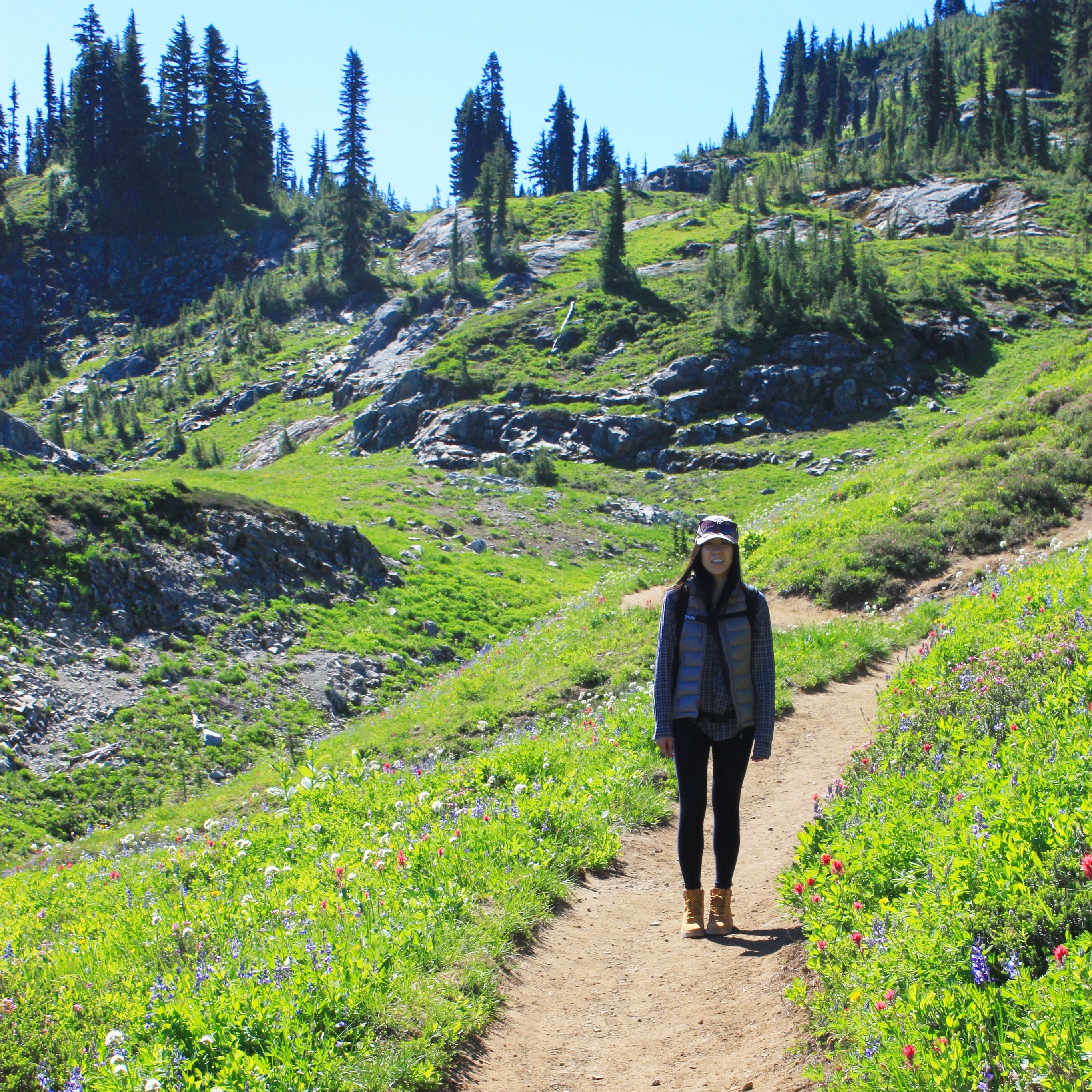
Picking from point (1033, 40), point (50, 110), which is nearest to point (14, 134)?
point (50, 110)

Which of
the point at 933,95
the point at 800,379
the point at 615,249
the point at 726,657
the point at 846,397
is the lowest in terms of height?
the point at 726,657

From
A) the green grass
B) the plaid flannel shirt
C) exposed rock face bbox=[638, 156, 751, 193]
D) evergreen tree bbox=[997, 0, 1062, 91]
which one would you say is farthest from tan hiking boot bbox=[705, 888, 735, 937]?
evergreen tree bbox=[997, 0, 1062, 91]

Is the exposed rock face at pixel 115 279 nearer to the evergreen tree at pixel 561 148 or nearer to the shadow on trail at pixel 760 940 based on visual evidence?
the evergreen tree at pixel 561 148

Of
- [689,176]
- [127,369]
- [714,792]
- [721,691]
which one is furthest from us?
[689,176]

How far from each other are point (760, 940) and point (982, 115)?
10560 centimetres

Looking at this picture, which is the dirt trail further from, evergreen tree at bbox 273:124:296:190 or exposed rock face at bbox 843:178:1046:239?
evergreen tree at bbox 273:124:296:190

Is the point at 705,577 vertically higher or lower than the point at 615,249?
lower

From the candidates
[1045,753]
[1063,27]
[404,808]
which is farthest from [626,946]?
[1063,27]

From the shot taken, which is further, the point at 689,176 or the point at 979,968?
the point at 689,176

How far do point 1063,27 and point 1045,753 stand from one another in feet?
435

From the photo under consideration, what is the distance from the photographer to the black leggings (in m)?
5.49

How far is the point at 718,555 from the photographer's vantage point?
5348mm

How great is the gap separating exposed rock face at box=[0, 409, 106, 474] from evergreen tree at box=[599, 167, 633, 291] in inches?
1843

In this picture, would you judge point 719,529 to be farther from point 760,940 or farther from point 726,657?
point 760,940
